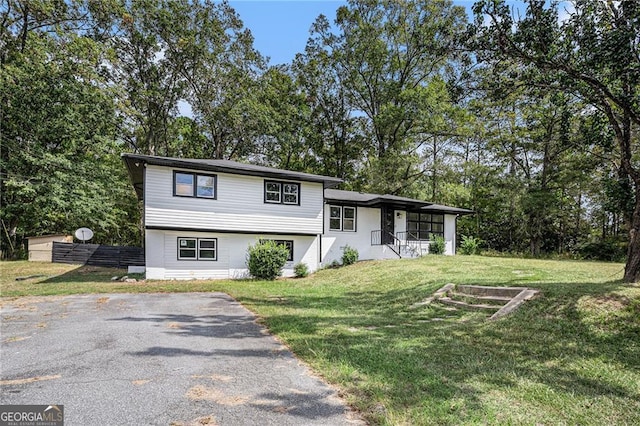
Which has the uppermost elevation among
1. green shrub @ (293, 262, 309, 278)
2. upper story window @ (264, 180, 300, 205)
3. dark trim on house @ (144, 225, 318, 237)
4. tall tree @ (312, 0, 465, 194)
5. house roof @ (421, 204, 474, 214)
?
tall tree @ (312, 0, 465, 194)

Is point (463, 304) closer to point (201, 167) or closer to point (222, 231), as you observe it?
point (222, 231)

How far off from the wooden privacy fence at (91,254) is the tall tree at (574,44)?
1780 centimetres

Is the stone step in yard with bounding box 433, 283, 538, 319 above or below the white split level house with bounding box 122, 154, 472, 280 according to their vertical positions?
below

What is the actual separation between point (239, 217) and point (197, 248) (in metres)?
2.15

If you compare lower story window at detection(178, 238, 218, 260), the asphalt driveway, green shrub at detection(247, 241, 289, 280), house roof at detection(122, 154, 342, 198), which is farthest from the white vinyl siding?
the asphalt driveway

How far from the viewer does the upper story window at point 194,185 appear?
45.2 feet

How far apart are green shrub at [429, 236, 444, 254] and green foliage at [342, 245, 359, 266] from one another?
4974mm

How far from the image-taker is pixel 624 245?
21.3m

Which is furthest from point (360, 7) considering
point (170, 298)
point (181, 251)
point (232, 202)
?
point (170, 298)

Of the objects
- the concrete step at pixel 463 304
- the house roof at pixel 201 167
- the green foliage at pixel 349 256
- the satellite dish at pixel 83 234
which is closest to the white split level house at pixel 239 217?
the house roof at pixel 201 167

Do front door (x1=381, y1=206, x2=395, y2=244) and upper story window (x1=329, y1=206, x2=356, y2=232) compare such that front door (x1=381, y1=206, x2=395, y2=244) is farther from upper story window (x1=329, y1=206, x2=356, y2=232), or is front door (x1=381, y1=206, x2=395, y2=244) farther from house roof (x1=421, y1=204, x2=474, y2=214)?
house roof (x1=421, y1=204, x2=474, y2=214)

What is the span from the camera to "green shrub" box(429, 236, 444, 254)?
19.7m

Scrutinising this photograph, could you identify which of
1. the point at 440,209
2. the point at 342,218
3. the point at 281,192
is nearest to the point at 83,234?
the point at 281,192

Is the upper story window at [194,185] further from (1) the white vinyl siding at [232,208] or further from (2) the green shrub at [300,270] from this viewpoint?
(2) the green shrub at [300,270]
